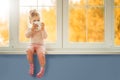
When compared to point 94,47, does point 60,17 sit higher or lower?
higher

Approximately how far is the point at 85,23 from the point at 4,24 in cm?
99

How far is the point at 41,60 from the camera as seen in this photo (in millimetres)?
3881

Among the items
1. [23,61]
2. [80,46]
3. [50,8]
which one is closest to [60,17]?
[50,8]

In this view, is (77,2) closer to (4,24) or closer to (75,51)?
(75,51)

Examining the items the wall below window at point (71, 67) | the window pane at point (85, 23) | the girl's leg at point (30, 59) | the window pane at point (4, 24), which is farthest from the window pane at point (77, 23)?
the window pane at point (4, 24)

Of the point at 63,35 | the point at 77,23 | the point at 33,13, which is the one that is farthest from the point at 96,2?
the point at 33,13

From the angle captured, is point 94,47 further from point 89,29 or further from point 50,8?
point 50,8

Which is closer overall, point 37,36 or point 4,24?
point 37,36

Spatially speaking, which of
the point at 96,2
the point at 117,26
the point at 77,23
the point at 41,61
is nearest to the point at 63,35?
the point at 77,23

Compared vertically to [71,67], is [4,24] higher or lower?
higher

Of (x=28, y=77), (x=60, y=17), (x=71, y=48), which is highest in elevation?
(x=60, y=17)

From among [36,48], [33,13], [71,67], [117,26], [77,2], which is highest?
[77,2]

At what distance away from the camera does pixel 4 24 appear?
4.06 m

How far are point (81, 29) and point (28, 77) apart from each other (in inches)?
34.4
